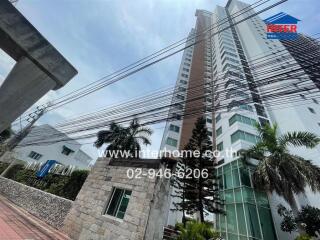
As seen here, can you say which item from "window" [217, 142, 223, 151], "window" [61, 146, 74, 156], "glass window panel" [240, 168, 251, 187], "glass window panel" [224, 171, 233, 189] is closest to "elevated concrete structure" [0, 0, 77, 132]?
"glass window panel" [240, 168, 251, 187]

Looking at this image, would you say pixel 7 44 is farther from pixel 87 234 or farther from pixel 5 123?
pixel 87 234

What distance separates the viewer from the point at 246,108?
2394 centimetres

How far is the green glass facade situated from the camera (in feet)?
40.1

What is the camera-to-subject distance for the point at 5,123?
4.58 ft

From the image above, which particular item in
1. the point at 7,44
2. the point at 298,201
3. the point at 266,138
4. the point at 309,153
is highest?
the point at 309,153

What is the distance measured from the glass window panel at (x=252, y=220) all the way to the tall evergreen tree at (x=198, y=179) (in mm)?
1875

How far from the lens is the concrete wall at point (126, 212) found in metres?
6.63

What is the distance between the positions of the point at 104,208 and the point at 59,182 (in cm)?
673

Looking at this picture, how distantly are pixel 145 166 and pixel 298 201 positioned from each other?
13.2m

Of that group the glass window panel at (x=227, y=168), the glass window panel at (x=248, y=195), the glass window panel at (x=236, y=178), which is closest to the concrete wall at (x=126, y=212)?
the glass window panel at (x=248, y=195)

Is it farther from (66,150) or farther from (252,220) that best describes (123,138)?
(66,150)

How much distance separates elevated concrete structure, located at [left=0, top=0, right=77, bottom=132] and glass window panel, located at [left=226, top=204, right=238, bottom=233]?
15645 millimetres

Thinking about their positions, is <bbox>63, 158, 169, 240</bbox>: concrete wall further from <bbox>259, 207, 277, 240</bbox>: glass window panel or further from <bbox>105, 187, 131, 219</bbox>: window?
<bbox>259, 207, 277, 240</bbox>: glass window panel

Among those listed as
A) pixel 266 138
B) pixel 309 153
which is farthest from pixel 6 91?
pixel 309 153
